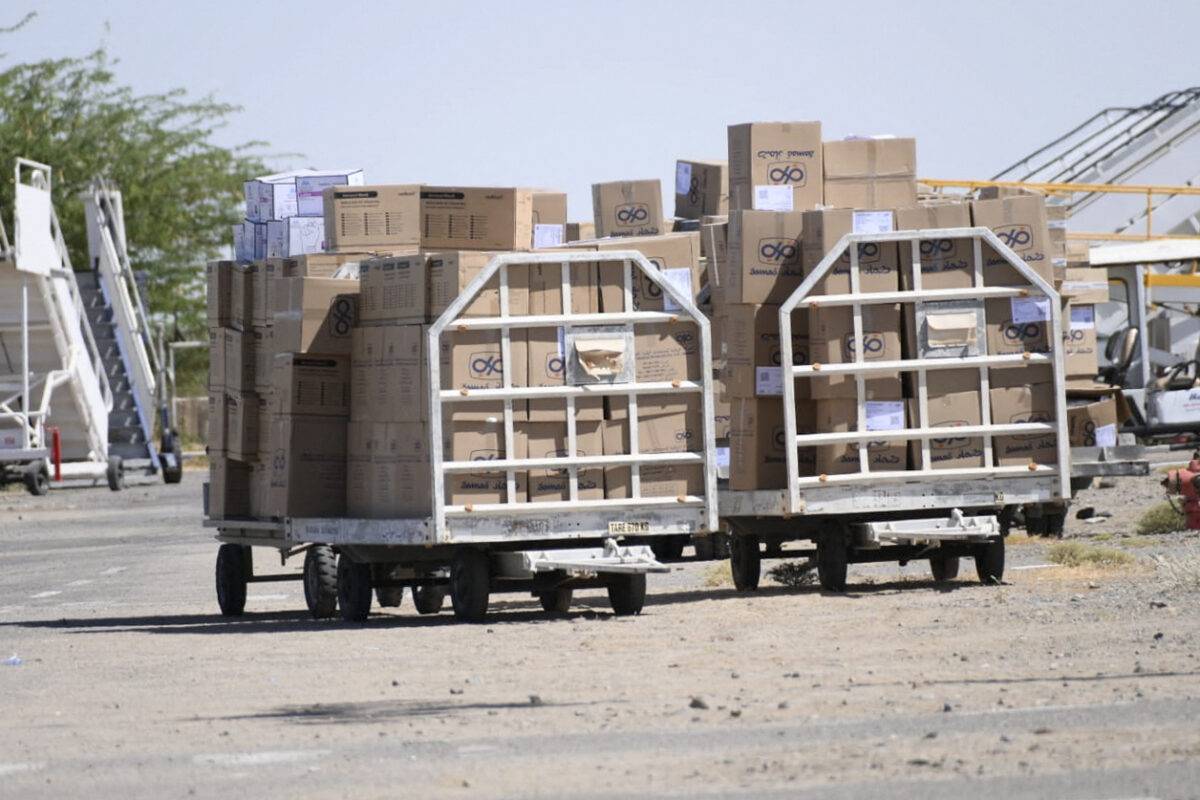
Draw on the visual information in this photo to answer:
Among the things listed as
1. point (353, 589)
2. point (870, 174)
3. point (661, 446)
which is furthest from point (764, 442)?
point (353, 589)

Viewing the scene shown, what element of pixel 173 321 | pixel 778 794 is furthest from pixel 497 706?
pixel 173 321

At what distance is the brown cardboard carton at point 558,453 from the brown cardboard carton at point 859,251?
1840 mm

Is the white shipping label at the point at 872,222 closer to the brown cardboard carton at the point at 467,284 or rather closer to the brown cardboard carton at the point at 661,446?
A: the brown cardboard carton at the point at 661,446

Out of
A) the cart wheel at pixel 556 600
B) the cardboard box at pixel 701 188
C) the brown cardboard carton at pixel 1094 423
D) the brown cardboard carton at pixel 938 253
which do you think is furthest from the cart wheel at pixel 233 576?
the brown cardboard carton at pixel 1094 423

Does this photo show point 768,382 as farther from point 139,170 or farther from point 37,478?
point 139,170

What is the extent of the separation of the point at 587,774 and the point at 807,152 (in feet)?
29.2

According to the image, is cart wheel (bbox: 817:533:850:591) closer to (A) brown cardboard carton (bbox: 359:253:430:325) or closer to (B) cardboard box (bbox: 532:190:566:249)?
(B) cardboard box (bbox: 532:190:566:249)

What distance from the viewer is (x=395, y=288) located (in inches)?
583

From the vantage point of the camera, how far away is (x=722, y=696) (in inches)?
400

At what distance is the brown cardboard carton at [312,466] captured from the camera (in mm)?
15328

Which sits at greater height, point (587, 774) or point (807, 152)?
point (807, 152)

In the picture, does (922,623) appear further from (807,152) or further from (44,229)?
(44,229)

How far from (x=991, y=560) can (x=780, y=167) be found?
3003 millimetres

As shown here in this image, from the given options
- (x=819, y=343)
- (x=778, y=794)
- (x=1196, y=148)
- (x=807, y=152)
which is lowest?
(x=778, y=794)
